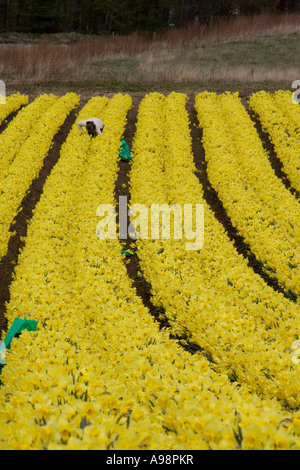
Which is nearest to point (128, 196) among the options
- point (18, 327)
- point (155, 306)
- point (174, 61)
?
point (155, 306)

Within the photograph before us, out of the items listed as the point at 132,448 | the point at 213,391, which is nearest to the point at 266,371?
the point at 213,391

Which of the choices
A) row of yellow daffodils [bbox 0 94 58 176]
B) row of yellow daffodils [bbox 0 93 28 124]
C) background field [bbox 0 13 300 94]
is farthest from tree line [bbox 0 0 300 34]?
row of yellow daffodils [bbox 0 94 58 176]

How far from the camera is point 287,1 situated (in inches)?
2202

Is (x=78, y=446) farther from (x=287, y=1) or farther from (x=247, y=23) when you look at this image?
(x=287, y=1)

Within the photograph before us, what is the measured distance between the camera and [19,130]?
17031 mm

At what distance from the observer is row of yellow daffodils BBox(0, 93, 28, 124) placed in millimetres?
19575

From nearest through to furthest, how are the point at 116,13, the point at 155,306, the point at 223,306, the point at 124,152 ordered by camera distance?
the point at 223,306
the point at 155,306
the point at 124,152
the point at 116,13

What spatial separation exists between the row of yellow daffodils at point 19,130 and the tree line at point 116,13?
3883 centimetres

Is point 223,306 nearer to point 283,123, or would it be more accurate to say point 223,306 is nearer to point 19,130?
point 283,123

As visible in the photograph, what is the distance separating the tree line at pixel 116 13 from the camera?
53219 mm

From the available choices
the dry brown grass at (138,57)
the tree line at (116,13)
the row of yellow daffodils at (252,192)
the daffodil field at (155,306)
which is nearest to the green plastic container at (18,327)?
the daffodil field at (155,306)

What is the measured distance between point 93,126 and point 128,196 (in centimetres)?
555

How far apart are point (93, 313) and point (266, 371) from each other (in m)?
3.16
